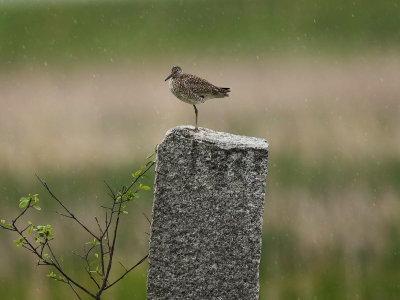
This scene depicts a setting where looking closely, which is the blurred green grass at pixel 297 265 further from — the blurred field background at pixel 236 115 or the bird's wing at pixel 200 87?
the bird's wing at pixel 200 87

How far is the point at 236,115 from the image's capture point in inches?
545

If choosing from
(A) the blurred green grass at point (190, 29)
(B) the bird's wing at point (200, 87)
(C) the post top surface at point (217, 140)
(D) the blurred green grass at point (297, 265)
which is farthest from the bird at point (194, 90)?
(A) the blurred green grass at point (190, 29)

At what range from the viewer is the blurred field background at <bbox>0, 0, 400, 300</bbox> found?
10.2 m

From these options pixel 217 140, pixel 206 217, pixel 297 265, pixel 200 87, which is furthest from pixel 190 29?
pixel 206 217

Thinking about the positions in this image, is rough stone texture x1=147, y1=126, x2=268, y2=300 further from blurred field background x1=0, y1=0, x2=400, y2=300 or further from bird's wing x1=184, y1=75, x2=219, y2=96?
blurred field background x1=0, y1=0, x2=400, y2=300

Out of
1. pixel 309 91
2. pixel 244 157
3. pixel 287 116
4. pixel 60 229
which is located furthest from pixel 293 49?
pixel 244 157

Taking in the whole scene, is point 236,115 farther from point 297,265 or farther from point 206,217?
point 206,217

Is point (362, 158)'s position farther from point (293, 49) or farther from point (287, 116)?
point (293, 49)

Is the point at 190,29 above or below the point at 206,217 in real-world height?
above

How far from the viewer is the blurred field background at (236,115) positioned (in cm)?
1020

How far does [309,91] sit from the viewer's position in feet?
51.5

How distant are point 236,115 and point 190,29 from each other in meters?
8.04

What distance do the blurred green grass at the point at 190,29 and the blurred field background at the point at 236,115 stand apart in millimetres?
60

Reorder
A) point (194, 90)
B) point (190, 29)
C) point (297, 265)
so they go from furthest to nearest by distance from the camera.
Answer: point (190, 29), point (297, 265), point (194, 90)
